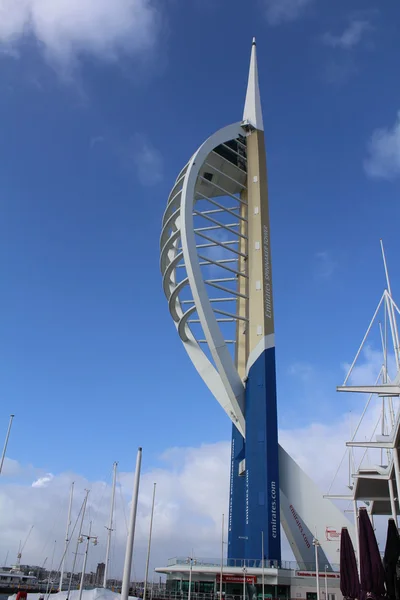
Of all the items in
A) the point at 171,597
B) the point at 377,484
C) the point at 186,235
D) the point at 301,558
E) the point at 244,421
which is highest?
the point at 186,235

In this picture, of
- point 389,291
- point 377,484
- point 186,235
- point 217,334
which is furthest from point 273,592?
point 186,235

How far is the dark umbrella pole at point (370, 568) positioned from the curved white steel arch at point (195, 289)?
49.0 feet

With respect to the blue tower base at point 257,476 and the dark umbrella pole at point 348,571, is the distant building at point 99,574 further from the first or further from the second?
the dark umbrella pole at point 348,571

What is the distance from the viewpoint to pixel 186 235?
106 feet

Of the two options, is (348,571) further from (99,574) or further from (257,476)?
(99,574)

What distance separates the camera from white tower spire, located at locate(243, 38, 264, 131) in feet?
135

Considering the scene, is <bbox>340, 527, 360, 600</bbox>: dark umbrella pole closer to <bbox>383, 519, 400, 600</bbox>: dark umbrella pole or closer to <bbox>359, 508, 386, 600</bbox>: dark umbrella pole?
<bbox>359, 508, 386, 600</bbox>: dark umbrella pole

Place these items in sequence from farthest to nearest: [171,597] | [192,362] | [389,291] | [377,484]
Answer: [192,362] → [171,597] → [377,484] → [389,291]

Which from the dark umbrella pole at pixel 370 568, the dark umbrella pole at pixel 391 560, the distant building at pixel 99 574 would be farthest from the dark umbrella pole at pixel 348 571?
the distant building at pixel 99 574

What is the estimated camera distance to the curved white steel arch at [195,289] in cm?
3139

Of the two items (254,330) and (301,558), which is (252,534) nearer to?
(301,558)

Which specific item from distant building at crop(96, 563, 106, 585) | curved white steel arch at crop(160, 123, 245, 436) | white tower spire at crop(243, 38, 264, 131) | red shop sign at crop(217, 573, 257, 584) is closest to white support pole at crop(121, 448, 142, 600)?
red shop sign at crop(217, 573, 257, 584)

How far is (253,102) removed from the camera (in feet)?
137

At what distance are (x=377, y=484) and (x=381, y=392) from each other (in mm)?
10341
